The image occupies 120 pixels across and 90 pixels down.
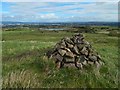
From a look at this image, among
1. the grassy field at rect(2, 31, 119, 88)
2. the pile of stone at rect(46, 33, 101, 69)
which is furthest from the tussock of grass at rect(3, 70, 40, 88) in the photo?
the pile of stone at rect(46, 33, 101, 69)

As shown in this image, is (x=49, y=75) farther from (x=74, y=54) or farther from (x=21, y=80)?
(x=74, y=54)

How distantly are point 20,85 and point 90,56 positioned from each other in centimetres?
546

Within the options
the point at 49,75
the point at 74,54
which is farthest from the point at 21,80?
the point at 74,54

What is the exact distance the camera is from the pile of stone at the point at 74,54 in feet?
65.4

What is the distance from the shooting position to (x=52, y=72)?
19.1m

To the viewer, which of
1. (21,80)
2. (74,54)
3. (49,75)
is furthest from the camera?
(74,54)

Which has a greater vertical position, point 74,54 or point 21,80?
point 74,54

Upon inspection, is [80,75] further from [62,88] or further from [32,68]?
[32,68]

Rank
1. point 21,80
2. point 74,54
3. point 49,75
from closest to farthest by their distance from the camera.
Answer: point 21,80, point 49,75, point 74,54

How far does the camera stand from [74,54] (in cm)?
2055

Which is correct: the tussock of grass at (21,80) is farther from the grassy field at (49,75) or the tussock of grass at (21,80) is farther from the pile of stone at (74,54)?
the pile of stone at (74,54)

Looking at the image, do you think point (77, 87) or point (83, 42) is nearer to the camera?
point (77, 87)

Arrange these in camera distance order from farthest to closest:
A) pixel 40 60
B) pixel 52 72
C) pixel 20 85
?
1. pixel 40 60
2. pixel 52 72
3. pixel 20 85

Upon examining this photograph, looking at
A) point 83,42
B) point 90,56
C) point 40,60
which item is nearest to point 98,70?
point 90,56
